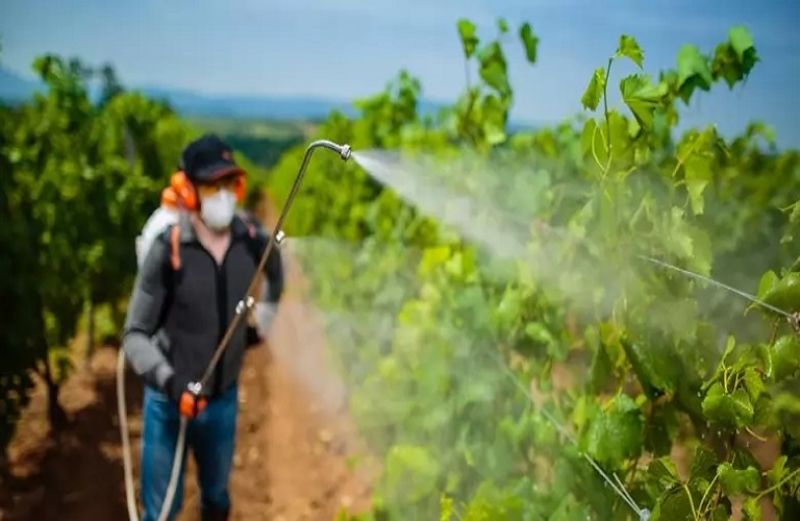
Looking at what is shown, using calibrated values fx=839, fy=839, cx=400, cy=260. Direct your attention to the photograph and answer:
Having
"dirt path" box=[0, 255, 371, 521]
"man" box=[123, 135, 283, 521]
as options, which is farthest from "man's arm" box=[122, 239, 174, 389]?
"dirt path" box=[0, 255, 371, 521]

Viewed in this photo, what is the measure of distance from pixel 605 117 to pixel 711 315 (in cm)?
57

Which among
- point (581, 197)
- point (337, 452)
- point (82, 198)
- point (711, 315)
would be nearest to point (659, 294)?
point (711, 315)

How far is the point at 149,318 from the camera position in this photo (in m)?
2.29

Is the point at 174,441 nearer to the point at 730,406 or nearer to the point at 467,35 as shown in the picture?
the point at 467,35

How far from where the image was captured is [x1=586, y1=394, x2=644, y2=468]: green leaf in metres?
1.44

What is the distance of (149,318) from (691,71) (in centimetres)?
151

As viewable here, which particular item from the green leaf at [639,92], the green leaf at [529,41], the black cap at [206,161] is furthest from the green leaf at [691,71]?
the black cap at [206,161]

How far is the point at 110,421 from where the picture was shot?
437 cm

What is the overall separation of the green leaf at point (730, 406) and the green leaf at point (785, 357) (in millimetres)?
55

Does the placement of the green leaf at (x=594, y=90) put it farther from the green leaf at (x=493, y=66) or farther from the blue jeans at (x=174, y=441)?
the blue jeans at (x=174, y=441)

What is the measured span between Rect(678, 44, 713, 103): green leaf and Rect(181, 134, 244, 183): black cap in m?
1.15

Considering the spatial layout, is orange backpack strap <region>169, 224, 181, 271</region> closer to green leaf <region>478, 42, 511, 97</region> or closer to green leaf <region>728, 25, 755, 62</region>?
green leaf <region>478, 42, 511, 97</region>

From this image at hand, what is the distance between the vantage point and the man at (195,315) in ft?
7.43

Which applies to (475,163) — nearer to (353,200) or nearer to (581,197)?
(581,197)
